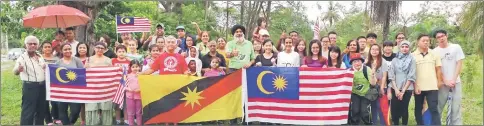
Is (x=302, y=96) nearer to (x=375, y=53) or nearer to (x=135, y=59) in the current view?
(x=375, y=53)

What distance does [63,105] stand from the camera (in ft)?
21.9

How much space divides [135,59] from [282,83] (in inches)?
85.1

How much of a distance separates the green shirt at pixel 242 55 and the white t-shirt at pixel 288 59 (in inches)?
21.6

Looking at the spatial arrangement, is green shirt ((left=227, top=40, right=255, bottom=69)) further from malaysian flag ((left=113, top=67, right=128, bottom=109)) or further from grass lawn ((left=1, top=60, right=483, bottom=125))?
grass lawn ((left=1, top=60, right=483, bottom=125))

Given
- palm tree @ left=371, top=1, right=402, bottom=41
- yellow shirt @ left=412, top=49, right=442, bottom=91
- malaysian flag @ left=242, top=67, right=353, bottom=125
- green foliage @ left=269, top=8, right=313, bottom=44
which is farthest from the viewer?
green foliage @ left=269, top=8, right=313, bottom=44

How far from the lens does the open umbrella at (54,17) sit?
7.16 meters

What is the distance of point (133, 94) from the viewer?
21.1ft

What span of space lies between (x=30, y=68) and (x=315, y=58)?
393 cm

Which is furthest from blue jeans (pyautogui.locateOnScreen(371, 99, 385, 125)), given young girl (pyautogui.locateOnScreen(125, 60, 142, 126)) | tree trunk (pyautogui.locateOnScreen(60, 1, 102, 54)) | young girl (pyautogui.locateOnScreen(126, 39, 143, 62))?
tree trunk (pyautogui.locateOnScreen(60, 1, 102, 54))

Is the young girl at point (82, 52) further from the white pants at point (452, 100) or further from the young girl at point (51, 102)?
the white pants at point (452, 100)

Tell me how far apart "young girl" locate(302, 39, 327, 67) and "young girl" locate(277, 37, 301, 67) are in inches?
4.9

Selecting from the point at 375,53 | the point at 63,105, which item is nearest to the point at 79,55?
the point at 63,105

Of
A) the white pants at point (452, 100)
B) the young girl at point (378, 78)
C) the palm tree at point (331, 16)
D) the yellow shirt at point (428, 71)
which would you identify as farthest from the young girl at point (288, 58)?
the palm tree at point (331, 16)

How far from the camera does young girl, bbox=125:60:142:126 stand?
640 cm
